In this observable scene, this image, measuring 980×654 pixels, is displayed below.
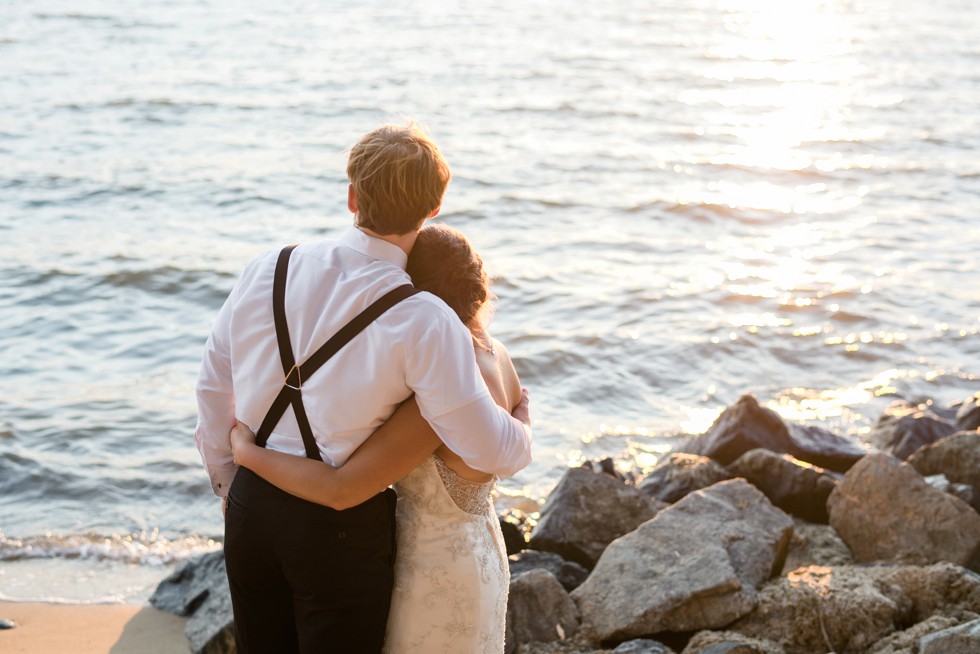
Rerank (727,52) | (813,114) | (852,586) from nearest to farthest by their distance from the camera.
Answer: (852,586)
(813,114)
(727,52)

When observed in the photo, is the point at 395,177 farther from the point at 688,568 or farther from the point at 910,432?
the point at 910,432

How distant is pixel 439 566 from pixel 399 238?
2.94ft

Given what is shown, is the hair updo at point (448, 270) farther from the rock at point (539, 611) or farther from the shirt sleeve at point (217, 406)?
the rock at point (539, 611)

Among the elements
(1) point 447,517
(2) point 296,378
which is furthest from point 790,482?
(2) point 296,378

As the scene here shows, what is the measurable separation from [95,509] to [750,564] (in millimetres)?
4005

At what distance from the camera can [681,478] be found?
6.37 m

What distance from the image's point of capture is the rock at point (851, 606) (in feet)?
14.2

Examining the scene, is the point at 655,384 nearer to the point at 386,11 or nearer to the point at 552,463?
the point at 552,463

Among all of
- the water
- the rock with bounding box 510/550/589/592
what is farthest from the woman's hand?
the water

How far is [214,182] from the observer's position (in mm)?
14117

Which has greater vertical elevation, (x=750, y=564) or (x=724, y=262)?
(x=750, y=564)

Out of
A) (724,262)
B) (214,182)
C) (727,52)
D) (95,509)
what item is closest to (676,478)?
(95,509)

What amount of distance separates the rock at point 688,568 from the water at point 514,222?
2.11m

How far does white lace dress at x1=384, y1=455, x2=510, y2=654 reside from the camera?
2955 mm
